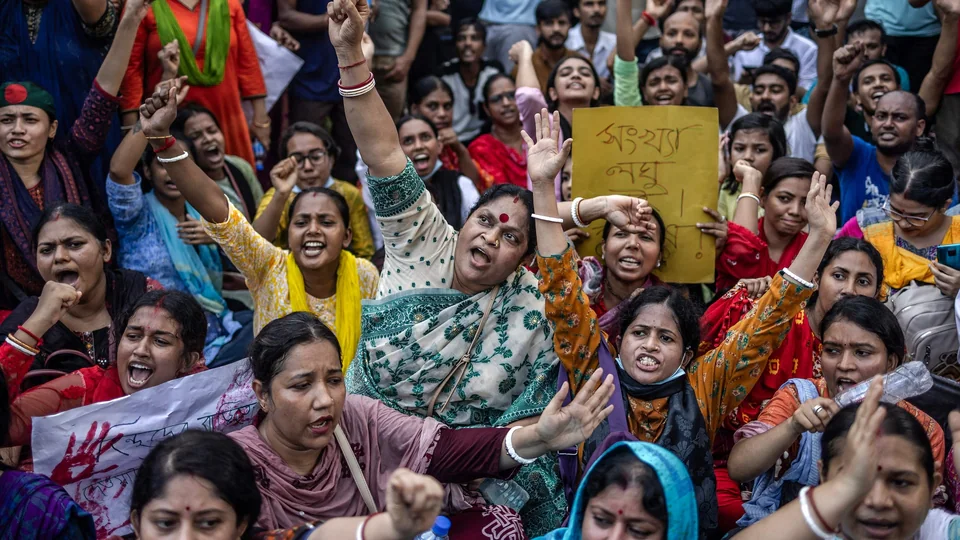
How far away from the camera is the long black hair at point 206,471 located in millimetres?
2742

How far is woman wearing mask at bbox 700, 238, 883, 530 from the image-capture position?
421 centimetres

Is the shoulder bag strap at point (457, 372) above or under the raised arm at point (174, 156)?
under

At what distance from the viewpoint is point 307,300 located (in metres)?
4.79

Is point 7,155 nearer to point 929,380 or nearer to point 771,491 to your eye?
point 771,491

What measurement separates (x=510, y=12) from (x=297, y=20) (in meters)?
2.07

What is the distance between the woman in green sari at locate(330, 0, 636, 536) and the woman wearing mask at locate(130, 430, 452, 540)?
100 cm

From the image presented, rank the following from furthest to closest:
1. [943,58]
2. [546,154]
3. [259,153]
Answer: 1. [259,153]
2. [943,58]
3. [546,154]

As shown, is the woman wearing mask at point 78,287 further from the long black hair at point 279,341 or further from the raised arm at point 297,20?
the raised arm at point 297,20

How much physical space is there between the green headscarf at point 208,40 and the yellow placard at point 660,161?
109 inches

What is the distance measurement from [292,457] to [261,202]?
119 inches

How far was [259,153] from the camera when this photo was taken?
7176 mm

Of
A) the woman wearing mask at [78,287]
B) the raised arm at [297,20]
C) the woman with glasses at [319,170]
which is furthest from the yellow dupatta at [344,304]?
the raised arm at [297,20]

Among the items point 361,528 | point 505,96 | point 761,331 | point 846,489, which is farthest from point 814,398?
point 505,96

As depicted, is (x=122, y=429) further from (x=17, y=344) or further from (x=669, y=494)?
(x=669, y=494)
